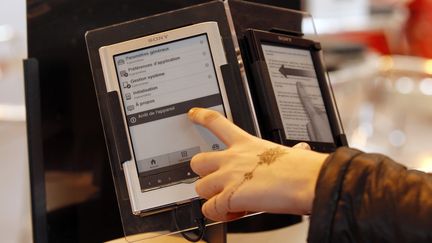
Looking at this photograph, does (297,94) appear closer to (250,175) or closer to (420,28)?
(250,175)

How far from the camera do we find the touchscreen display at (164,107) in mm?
754

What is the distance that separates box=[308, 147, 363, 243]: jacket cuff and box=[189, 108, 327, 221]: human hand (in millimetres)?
18

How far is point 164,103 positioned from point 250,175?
15 centimetres

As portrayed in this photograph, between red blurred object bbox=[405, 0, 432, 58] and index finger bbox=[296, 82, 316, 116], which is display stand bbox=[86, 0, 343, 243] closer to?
index finger bbox=[296, 82, 316, 116]

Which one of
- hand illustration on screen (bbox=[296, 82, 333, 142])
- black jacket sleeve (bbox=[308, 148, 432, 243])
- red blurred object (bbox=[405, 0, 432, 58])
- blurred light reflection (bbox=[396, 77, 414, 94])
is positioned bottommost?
black jacket sleeve (bbox=[308, 148, 432, 243])

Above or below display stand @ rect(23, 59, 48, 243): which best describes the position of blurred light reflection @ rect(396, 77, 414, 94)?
above

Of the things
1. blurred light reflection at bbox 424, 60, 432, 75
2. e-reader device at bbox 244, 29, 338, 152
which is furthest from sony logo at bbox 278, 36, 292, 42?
blurred light reflection at bbox 424, 60, 432, 75

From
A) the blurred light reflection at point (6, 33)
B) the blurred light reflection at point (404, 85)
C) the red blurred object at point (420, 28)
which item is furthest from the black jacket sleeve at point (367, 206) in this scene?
the red blurred object at point (420, 28)

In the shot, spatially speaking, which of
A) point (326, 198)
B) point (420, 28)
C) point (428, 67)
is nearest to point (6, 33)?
point (428, 67)

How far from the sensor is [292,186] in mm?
648

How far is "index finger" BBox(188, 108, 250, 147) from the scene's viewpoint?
2.34 ft

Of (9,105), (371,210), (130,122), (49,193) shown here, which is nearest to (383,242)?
(371,210)

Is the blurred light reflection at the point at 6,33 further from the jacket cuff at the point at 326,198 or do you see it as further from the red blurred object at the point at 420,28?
the red blurred object at the point at 420,28

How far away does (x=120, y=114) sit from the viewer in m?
0.76
